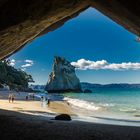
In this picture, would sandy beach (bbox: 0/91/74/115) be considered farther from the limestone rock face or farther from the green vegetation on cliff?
the limestone rock face

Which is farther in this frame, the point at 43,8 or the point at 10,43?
the point at 10,43

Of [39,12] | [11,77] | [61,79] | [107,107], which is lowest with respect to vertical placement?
[107,107]

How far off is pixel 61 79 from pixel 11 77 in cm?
3361

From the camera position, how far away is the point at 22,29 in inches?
580

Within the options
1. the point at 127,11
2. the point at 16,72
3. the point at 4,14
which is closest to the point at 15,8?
the point at 4,14

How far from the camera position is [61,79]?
5325 inches

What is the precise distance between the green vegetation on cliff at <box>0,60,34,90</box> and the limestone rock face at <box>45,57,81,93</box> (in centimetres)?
1680

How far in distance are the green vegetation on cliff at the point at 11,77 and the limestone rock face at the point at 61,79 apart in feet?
55.1

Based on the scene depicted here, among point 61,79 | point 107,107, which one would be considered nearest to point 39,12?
point 107,107

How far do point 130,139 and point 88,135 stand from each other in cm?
137

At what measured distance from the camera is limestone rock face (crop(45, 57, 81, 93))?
5285 inches

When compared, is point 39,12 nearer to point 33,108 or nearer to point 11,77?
point 33,108

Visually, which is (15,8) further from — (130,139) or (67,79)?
(67,79)

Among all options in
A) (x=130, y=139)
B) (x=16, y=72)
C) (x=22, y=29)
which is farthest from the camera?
(x=16, y=72)
